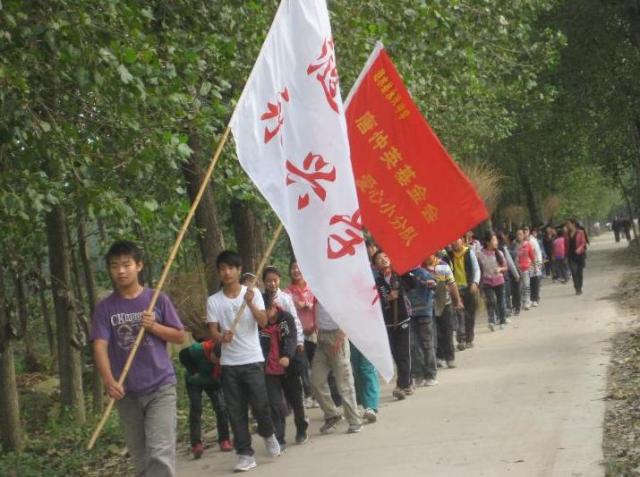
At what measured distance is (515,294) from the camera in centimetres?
2216

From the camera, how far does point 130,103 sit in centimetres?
816

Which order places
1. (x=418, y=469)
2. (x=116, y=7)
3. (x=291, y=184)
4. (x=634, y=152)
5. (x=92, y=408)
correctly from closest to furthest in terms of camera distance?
(x=291, y=184) → (x=418, y=469) → (x=116, y=7) → (x=92, y=408) → (x=634, y=152)

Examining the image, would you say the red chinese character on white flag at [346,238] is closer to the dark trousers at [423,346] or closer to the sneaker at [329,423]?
the sneaker at [329,423]

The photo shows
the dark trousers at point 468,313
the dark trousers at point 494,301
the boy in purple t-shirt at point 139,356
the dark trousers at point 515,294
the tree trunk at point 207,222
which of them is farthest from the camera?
the dark trousers at point 515,294

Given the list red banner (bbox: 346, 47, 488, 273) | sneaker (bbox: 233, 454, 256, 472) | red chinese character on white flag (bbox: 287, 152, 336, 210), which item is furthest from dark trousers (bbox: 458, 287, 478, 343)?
red chinese character on white flag (bbox: 287, 152, 336, 210)

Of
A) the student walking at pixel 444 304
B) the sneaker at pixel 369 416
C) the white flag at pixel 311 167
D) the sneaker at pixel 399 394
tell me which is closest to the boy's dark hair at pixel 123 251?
the white flag at pixel 311 167

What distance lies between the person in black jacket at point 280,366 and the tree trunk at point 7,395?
334cm

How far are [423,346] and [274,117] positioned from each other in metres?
6.08

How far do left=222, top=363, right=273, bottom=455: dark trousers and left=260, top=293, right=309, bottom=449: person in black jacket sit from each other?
0.79 metres

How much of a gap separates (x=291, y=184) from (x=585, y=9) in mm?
20915

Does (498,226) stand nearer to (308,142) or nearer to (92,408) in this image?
(92,408)

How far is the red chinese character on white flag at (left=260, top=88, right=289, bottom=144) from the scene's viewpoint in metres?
7.49

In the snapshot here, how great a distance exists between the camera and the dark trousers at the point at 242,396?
8852 millimetres

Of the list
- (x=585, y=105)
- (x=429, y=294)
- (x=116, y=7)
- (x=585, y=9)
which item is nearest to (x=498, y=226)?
(x=585, y=105)
